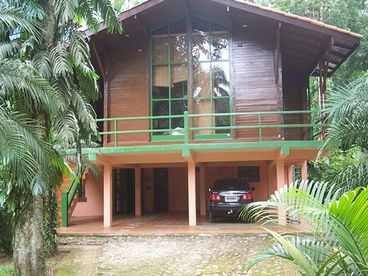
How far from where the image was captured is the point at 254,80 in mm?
14484

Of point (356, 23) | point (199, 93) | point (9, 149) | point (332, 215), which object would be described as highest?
point (356, 23)

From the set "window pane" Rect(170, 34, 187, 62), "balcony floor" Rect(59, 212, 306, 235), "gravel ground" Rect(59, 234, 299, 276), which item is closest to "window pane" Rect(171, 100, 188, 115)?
"window pane" Rect(170, 34, 187, 62)

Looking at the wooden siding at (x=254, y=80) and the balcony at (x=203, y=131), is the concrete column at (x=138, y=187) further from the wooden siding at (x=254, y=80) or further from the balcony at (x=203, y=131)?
the wooden siding at (x=254, y=80)

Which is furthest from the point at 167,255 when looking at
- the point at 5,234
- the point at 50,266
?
the point at 5,234

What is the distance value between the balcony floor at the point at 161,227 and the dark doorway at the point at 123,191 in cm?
275

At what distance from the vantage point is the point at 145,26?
14.9 meters

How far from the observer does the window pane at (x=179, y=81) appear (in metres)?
14.9

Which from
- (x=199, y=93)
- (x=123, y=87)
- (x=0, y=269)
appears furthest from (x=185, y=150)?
(x=0, y=269)

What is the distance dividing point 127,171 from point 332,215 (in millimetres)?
17228

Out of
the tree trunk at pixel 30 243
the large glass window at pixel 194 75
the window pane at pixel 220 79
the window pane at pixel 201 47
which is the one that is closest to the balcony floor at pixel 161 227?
the large glass window at pixel 194 75

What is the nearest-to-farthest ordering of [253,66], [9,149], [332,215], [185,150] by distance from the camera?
[332,215] → [9,149] → [185,150] → [253,66]

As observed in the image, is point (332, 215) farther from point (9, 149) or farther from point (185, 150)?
point (185, 150)

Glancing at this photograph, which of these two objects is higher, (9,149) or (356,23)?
(356,23)

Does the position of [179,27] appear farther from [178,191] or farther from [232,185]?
[178,191]
